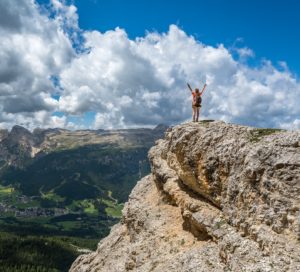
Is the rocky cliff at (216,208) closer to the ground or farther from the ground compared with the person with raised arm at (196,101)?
closer to the ground

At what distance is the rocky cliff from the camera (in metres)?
28.7

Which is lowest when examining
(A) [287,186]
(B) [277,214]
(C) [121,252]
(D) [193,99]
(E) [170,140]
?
(C) [121,252]

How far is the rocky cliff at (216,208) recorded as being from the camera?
1131 inches

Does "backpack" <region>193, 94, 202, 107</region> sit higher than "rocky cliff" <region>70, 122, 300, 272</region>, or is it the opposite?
"backpack" <region>193, 94, 202, 107</region>

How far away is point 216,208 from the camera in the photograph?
38.9 metres

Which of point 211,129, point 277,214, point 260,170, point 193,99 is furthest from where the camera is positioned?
point 193,99

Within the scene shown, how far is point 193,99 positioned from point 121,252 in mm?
21397

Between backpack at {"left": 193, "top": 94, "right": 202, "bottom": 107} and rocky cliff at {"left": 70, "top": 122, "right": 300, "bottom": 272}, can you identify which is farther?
backpack at {"left": 193, "top": 94, "right": 202, "bottom": 107}

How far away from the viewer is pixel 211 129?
1634 inches

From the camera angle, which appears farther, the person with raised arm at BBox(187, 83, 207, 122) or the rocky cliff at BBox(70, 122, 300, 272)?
the person with raised arm at BBox(187, 83, 207, 122)

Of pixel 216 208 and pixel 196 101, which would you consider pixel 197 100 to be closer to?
pixel 196 101

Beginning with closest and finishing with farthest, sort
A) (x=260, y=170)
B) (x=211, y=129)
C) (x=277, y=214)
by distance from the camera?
(x=277, y=214)
(x=260, y=170)
(x=211, y=129)

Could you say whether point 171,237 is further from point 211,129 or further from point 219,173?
point 211,129

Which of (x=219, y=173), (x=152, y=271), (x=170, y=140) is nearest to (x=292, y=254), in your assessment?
(x=219, y=173)
